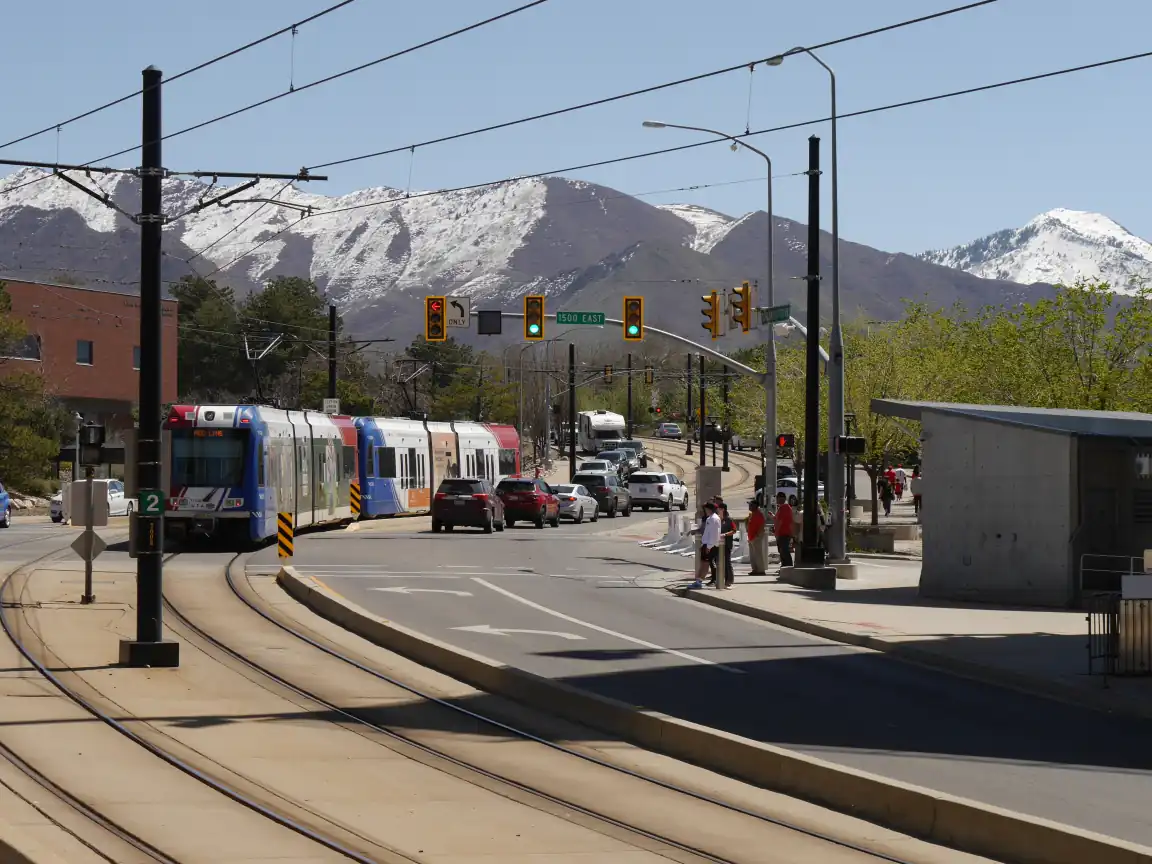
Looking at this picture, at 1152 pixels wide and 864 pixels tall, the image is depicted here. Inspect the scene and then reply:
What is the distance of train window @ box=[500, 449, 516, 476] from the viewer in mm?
67250

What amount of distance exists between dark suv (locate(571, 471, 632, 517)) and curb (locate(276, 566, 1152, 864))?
46.6 meters

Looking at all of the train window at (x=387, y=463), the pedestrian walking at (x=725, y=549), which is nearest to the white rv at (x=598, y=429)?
the train window at (x=387, y=463)

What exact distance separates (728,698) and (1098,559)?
1234 centimetres

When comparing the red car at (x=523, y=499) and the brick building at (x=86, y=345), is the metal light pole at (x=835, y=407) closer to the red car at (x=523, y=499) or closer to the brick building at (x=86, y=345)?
the red car at (x=523, y=499)

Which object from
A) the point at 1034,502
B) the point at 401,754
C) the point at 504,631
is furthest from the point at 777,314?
the point at 401,754

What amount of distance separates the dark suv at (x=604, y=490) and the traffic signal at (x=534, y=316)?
950 inches

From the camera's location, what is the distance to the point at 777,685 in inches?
720

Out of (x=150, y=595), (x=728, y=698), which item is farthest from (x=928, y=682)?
(x=150, y=595)

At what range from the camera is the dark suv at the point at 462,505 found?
155 ft

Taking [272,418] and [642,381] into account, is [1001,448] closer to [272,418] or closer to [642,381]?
[272,418]

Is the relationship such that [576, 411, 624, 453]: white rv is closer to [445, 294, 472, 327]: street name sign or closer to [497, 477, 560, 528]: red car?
[497, 477, 560, 528]: red car

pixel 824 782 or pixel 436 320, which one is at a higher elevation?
pixel 436 320

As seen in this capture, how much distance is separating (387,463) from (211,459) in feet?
50.7

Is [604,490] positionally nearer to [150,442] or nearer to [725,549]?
[725,549]
